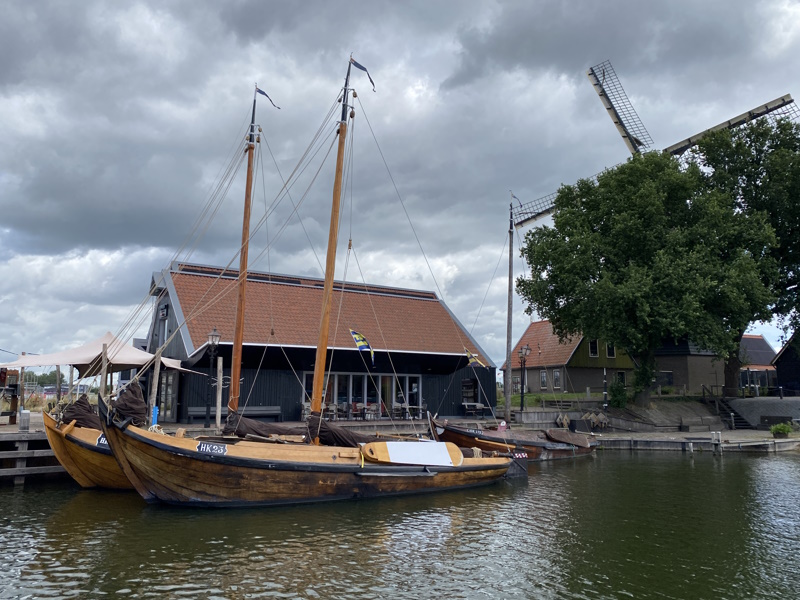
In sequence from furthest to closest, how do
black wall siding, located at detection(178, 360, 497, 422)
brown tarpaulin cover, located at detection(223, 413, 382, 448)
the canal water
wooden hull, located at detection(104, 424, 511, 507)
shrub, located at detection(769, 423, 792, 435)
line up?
shrub, located at detection(769, 423, 792, 435) → black wall siding, located at detection(178, 360, 497, 422) → brown tarpaulin cover, located at detection(223, 413, 382, 448) → wooden hull, located at detection(104, 424, 511, 507) → the canal water

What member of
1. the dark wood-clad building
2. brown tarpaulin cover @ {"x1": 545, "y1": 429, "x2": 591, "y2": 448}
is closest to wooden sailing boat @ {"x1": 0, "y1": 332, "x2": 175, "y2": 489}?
the dark wood-clad building

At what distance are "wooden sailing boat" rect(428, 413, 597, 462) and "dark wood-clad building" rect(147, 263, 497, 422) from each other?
12.0ft

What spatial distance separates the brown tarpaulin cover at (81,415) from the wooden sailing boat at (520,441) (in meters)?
10.7

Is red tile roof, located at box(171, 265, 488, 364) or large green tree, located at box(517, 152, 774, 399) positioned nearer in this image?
red tile roof, located at box(171, 265, 488, 364)

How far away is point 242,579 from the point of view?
9.73 meters

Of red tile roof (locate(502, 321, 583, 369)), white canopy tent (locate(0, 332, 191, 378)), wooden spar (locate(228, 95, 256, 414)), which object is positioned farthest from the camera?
red tile roof (locate(502, 321, 583, 369))

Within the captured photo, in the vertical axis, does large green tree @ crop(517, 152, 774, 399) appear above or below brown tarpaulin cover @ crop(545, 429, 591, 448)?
above

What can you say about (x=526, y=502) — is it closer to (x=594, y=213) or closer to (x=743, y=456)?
(x=743, y=456)

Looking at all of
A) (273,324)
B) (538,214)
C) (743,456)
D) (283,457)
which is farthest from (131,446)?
(538,214)

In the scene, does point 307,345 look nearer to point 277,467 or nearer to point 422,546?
point 277,467

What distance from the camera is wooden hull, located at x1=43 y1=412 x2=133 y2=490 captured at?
54.7 feet

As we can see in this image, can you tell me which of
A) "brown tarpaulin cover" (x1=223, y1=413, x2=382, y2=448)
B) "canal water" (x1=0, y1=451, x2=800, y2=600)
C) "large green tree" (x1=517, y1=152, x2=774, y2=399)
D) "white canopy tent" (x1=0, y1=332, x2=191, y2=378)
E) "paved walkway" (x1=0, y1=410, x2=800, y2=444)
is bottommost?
"canal water" (x1=0, y1=451, x2=800, y2=600)

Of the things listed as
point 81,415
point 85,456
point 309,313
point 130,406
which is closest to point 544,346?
point 309,313

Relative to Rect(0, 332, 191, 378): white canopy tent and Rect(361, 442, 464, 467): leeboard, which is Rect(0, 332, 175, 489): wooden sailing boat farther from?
Rect(361, 442, 464, 467): leeboard
